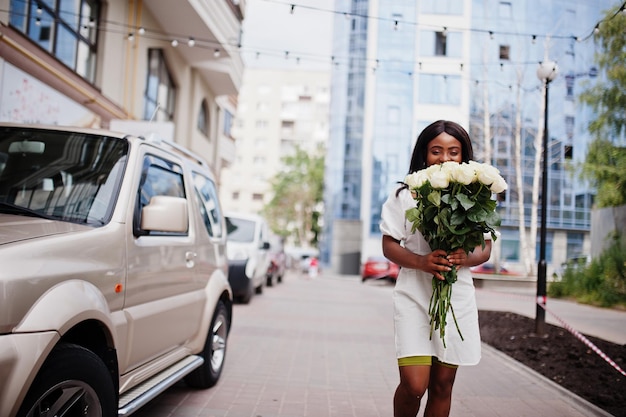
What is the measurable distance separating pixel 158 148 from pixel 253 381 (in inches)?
102

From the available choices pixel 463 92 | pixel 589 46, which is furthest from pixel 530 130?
pixel 589 46

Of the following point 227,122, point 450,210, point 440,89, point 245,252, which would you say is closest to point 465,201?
point 450,210

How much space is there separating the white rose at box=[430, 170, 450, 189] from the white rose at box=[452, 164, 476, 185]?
0.14ft

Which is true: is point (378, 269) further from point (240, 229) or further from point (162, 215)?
point (162, 215)

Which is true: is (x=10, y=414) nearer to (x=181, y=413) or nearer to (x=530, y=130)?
(x=181, y=413)

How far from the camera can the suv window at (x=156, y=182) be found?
374 cm

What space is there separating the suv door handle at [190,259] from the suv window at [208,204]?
62 centimetres

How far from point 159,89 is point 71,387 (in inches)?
639

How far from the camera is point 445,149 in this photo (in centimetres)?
309

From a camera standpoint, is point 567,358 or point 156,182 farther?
point 567,358

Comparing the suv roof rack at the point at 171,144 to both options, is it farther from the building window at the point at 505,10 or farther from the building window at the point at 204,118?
the building window at the point at 204,118

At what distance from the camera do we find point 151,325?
3658 millimetres

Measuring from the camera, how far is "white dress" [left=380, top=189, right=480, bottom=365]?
284 cm

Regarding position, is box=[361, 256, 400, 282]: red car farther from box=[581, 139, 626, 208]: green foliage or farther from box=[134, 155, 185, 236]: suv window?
box=[134, 155, 185, 236]: suv window
